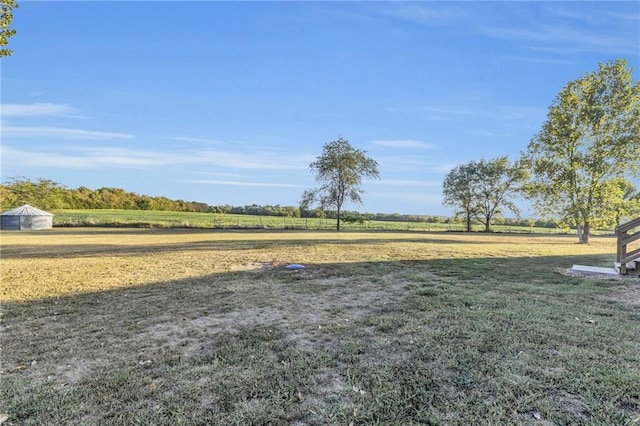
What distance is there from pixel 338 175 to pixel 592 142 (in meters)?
21.2

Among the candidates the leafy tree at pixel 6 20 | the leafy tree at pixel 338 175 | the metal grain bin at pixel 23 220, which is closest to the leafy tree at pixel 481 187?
the leafy tree at pixel 338 175

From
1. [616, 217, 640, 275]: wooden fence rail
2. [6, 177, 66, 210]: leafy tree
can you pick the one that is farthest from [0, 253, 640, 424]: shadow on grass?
[6, 177, 66, 210]: leafy tree

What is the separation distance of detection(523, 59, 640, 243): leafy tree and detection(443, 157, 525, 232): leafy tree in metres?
14.8

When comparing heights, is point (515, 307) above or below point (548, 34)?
below

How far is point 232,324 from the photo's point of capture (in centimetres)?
412

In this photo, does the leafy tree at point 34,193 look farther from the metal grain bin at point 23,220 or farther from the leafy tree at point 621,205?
the leafy tree at point 621,205

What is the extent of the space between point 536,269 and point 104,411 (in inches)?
383

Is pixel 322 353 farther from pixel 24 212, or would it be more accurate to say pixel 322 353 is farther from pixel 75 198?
pixel 75 198

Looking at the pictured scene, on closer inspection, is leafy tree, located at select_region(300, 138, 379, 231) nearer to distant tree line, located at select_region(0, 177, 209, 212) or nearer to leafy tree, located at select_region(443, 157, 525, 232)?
leafy tree, located at select_region(443, 157, 525, 232)

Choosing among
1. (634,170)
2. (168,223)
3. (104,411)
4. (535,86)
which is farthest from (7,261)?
(634,170)

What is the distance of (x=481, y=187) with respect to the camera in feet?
118

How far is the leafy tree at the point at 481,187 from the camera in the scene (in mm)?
34906

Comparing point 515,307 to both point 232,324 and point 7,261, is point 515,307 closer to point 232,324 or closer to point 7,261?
point 232,324

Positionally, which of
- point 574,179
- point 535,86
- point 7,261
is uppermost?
point 535,86
